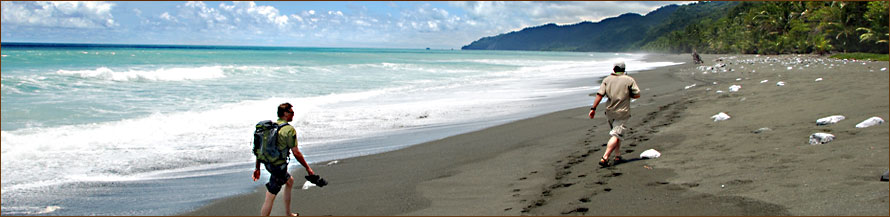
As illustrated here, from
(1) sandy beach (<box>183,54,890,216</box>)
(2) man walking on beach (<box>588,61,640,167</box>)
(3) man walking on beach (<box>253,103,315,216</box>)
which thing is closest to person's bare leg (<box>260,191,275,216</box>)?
(3) man walking on beach (<box>253,103,315,216</box>)

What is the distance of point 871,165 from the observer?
18.1 feet

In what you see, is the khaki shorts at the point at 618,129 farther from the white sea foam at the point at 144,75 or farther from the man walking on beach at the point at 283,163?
the white sea foam at the point at 144,75

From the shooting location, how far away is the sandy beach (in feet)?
16.8

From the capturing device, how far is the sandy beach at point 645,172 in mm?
5129

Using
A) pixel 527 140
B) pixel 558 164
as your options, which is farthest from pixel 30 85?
pixel 558 164

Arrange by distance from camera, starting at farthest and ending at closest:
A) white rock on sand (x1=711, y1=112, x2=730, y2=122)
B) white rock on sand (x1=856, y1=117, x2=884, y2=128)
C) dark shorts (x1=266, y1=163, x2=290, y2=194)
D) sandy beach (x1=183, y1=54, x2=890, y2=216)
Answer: white rock on sand (x1=711, y1=112, x2=730, y2=122) < white rock on sand (x1=856, y1=117, x2=884, y2=128) < dark shorts (x1=266, y1=163, x2=290, y2=194) < sandy beach (x1=183, y1=54, x2=890, y2=216)

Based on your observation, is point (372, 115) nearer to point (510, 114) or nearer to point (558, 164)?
point (510, 114)

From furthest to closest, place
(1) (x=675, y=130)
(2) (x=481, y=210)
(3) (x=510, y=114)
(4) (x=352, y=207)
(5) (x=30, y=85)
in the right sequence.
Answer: (5) (x=30, y=85) < (3) (x=510, y=114) < (1) (x=675, y=130) < (4) (x=352, y=207) < (2) (x=481, y=210)

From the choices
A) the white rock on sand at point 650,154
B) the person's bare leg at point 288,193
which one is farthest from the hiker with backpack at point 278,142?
the white rock on sand at point 650,154

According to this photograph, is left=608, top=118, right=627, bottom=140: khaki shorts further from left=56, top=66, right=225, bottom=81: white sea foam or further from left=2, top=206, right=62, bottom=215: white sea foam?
left=56, top=66, right=225, bottom=81: white sea foam

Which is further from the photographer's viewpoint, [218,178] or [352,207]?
[218,178]

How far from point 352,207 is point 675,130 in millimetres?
5816

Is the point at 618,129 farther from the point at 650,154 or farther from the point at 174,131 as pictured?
the point at 174,131

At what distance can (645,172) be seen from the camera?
21.7 feet
